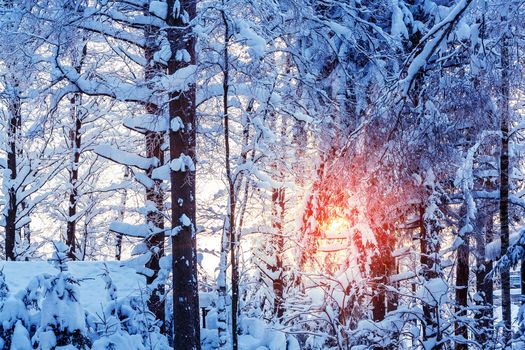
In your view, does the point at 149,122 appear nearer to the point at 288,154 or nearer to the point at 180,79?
the point at 180,79

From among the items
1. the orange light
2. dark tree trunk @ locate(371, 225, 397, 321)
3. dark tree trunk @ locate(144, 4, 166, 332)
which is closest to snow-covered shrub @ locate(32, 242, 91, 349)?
dark tree trunk @ locate(144, 4, 166, 332)

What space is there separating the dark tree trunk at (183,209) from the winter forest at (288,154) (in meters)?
0.02

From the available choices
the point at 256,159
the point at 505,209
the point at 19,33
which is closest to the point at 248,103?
the point at 256,159

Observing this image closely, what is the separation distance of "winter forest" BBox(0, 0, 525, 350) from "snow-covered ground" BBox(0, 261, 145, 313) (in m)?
0.08

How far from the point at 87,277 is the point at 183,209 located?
13.8 feet

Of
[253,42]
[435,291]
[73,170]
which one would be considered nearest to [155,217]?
[253,42]

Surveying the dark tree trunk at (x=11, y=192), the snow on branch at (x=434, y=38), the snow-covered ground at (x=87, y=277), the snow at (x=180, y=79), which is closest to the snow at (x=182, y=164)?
the snow at (x=180, y=79)

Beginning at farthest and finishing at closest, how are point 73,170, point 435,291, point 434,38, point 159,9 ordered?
point 73,170
point 159,9
point 435,291
point 434,38

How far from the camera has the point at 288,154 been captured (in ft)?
36.4

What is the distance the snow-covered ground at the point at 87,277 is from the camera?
1044 centimetres

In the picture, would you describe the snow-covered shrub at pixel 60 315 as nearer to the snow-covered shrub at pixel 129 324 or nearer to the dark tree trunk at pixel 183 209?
the snow-covered shrub at pixel 129 324

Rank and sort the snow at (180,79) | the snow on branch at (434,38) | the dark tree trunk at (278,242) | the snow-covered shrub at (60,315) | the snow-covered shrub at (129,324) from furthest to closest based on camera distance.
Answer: the dark tree trunk at (278,242), the snow at (180,79), the snow-covered shrub at (129,324), the snow-covered shrub at (60,315), the snow on branch at (434,38)

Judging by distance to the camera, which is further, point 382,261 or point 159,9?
point 382,261

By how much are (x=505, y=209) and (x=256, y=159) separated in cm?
479
